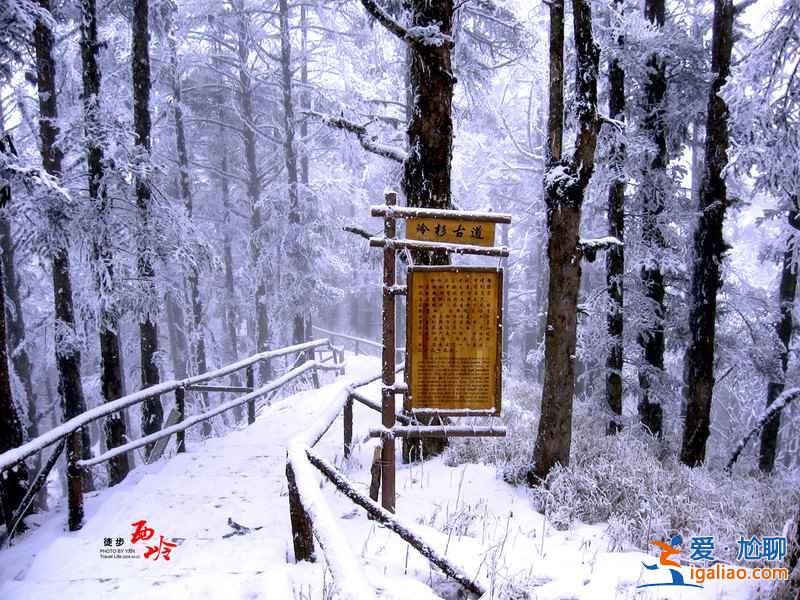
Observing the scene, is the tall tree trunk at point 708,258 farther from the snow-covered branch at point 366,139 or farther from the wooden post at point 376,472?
the wooden post at point 376,472

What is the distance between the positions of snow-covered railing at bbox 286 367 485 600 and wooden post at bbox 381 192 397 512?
2.78ft

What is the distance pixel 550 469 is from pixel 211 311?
25563 mm

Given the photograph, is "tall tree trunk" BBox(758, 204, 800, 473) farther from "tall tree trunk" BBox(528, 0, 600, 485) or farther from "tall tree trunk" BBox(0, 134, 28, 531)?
"tall tree trunk" BBox(0, 134, 28, 531)

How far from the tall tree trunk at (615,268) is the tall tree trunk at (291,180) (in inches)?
402

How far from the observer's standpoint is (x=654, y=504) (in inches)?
230

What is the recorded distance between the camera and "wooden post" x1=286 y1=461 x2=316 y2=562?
13.2 feet

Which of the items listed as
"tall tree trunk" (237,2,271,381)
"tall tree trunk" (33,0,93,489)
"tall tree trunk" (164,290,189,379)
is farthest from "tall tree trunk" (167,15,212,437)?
"tall tree trunk" (164,290,189,379)

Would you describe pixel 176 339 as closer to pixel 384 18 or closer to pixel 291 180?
pixel 291 180

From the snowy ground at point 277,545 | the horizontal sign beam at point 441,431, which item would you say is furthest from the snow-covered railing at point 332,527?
the horizontal sign beam at point 441,431

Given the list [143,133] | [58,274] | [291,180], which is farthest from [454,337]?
[291,180]

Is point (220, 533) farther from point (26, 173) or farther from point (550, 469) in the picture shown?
point (26, 173)

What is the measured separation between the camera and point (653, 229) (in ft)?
36.7

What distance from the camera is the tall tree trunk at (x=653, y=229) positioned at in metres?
10.8

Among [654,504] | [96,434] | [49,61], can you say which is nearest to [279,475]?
[654,504]
